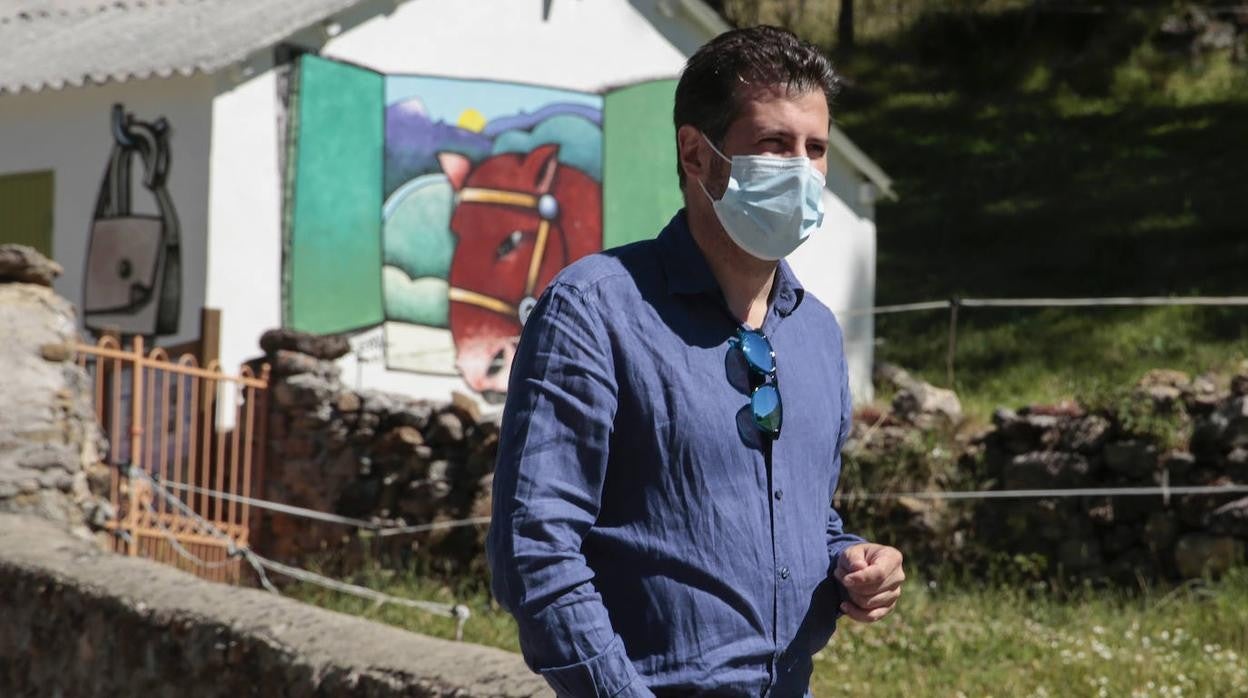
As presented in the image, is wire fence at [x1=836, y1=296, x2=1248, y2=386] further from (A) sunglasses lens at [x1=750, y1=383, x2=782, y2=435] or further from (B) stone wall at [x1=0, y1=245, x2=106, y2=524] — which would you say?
(A) sunglasses lens at [x1=750, y1=383, x2=782, y2=435]

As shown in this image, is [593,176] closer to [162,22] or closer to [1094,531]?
[162,22]

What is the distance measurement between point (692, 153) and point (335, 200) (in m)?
12.8

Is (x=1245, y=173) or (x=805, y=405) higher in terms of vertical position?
(x=1245, y=173)

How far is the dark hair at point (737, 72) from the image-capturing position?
291 cm

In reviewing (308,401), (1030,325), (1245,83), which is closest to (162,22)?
(308,401)

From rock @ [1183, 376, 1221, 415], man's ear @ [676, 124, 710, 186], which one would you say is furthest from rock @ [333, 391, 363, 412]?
man's ear @ [676, 124, 710, 186]

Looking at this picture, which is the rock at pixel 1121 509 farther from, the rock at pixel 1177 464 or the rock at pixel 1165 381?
the rock at pixel 1165 381

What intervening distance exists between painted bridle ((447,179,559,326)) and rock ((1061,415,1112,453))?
718 cm

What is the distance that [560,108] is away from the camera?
55.7 feet

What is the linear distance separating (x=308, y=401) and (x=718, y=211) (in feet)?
28.3

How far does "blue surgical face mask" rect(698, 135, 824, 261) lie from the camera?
2953 mm

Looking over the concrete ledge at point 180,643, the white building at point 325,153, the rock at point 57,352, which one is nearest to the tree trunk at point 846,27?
the white building at point 325,153

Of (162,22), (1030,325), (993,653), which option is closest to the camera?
(993,653)

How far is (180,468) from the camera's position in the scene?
11438 mm
